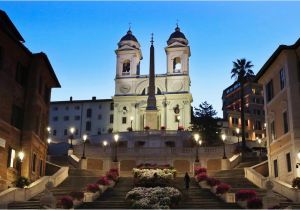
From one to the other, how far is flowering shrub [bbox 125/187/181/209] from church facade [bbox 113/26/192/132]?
70.8m

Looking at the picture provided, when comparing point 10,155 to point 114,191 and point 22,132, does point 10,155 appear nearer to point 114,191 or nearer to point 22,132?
point 22,132

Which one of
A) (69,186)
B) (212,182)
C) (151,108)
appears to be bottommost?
(69,186)

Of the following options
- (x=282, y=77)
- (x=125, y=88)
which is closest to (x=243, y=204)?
(x=282, y=77)

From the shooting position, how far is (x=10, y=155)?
33625mm

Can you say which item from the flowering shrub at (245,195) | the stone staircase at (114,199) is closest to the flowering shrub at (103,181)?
the stone staircase at (114,199)

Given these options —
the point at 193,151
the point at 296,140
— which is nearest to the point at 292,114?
the point at 296,140

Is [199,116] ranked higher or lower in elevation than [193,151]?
higher

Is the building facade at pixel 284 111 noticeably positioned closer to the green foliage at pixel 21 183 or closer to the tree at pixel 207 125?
the green foliage at pixel 21 183

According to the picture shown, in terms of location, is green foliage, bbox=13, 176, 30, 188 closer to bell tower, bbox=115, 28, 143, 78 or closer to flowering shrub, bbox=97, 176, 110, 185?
flowering shrub, bbox=97, 176, 110, 185

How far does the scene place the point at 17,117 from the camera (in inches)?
1426

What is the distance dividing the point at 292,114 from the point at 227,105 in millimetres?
112686

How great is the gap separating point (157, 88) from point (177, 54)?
9928 millimetres

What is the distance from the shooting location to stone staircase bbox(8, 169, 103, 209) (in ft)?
90.9

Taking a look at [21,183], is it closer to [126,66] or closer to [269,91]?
[269,91]
